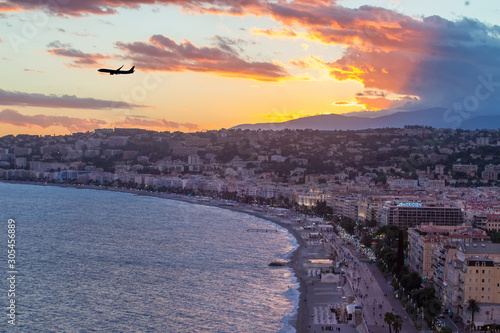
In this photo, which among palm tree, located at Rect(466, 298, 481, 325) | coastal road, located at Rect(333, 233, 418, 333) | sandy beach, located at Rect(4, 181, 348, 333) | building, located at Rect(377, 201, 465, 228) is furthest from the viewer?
building, located at Rect(377, 201, 465, 228)

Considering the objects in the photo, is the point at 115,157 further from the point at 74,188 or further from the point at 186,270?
the point at 186,270

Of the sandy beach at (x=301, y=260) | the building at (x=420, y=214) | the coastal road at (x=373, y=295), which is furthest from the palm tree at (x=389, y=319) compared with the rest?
the building at (x=420, y=214)

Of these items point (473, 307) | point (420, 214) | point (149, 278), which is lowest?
point (149, 278)

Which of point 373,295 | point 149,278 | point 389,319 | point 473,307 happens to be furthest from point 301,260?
point 473,307

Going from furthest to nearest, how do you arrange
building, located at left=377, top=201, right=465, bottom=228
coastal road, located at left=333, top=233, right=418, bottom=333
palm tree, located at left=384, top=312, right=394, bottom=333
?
building, located at left=377, top=201, right=465, bottom=228 < coastal road, located at left=333, top=233, right=418, bottom=333 < palm tree, located at left=384, top=312, right=394, bottom=333

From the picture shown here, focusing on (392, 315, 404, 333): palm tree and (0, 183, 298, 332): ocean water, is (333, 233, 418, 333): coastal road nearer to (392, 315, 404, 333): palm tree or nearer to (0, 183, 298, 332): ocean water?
(392, 315, 404, 333): palm tree

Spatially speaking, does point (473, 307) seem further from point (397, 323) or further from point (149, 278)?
point (149, 278)

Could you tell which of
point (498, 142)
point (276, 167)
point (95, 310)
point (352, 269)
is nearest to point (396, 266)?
point (352, 269)

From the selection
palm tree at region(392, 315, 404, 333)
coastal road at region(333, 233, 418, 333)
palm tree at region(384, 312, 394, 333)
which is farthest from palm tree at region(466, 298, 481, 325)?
palm tree at region(384, 312, 394, 333)
